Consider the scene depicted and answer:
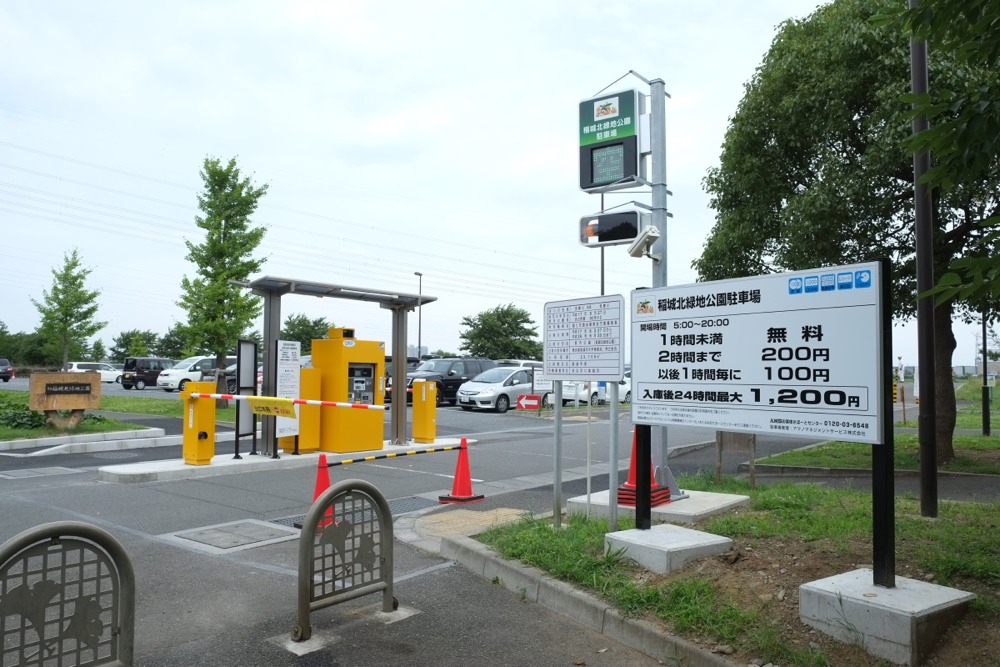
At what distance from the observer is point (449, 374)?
28562mm

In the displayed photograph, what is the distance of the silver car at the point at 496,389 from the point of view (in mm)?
25406

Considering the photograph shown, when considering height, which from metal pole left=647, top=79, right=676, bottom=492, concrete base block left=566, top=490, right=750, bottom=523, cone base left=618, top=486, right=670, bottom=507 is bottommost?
concrete base block left=566, top=490, right=750, bottom=523

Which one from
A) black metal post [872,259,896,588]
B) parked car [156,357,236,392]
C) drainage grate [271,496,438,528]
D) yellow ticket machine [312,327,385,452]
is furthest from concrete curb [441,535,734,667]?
parked car [156,357,236,392]

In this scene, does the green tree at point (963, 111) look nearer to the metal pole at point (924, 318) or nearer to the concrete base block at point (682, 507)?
the metal pole at point (924, 318)

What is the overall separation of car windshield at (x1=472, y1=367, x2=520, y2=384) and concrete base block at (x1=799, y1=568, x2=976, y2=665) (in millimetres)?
21907

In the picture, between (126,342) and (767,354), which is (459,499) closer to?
(767,354)

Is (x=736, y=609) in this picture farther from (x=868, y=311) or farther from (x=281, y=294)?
(x=281, y=294)

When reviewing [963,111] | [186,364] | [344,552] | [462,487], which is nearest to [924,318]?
[963,111]

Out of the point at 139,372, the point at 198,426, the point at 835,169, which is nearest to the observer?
the point at 835,169

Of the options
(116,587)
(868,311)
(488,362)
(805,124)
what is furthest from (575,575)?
(488,362)

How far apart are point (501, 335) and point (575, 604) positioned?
56.2 metres

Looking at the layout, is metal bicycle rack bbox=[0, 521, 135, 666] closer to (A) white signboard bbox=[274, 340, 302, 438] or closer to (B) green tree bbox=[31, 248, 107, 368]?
(A) white signboard bbox=[274, 340, 302, 438]

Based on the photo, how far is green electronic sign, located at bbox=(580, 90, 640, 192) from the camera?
7.32 meters

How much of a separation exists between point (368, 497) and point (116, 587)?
1612 mm
